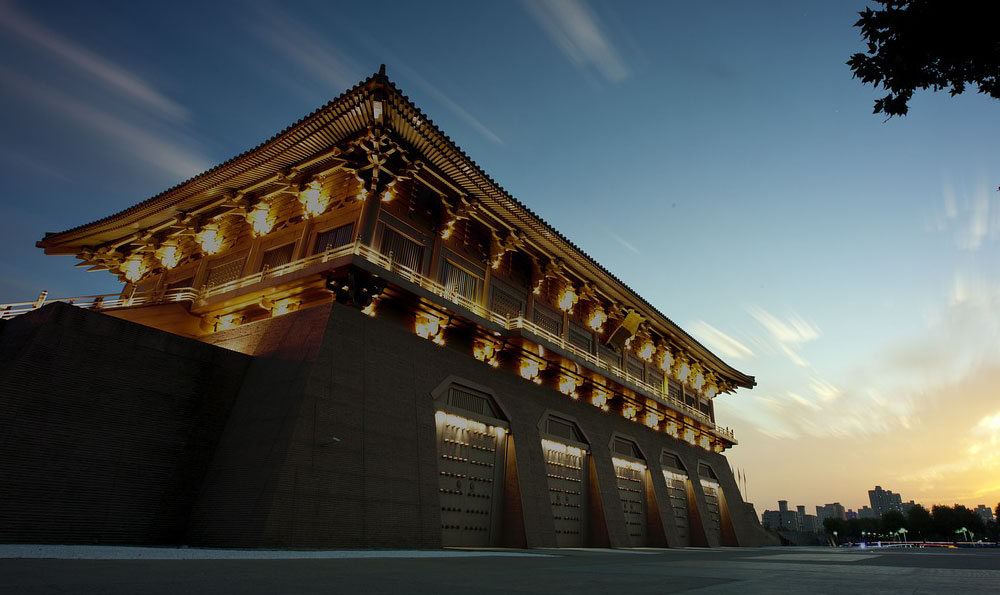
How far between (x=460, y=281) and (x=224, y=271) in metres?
8.00

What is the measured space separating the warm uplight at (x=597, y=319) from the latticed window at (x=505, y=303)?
3.98 metres

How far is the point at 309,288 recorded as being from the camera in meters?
13.3

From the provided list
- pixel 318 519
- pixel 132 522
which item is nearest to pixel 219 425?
pixel 132 522

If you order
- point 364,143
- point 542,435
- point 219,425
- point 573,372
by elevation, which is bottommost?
point 219,425

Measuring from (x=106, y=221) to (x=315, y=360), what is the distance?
13.1 meters

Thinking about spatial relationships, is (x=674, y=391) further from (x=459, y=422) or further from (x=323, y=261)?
(x=323, y=261)

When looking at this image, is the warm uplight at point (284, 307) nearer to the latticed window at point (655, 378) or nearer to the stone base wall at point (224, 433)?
the stone base wall at point (224, 433)

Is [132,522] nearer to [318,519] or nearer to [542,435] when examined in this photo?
[318,519]

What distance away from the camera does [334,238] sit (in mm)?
14648

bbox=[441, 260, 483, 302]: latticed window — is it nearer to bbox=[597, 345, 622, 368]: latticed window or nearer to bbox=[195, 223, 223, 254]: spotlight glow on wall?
bbox=[195, 223, 223, 254]: spotlight glow on wall

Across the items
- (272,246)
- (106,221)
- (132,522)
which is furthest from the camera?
(106,221)

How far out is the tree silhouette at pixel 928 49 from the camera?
4.72m

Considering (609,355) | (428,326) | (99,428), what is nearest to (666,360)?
(609,355)

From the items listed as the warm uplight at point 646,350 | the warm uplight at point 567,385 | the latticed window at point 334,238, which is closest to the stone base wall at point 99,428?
the latticed window at point 334,238
